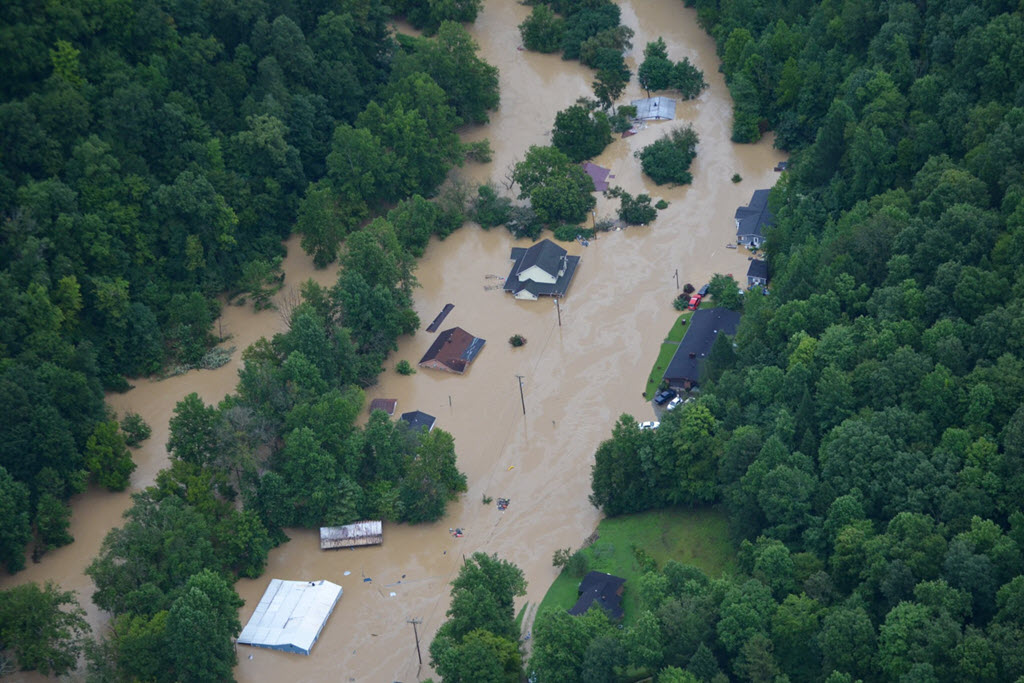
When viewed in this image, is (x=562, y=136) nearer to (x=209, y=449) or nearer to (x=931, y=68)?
(x=931, y=68)

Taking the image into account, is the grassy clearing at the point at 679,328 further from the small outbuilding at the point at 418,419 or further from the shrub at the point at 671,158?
the small outbuilding at the point at 418,419

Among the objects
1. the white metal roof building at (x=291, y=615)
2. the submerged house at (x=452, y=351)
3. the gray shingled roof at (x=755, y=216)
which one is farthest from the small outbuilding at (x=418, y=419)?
the gray shingled roof at (x=755, y=216)

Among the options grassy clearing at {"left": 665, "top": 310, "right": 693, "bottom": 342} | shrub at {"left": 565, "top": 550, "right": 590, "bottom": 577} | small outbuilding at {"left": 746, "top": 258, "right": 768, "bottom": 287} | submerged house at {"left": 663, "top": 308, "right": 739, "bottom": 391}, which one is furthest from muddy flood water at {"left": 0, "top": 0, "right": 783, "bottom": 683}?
submerged house at {"left": 663, "top": 308, "right": 739, "bottom": 391}

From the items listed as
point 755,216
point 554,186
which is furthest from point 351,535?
point 755,216

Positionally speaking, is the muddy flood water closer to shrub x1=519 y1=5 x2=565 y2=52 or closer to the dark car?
the dark car

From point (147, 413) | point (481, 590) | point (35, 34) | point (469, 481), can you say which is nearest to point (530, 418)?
point (469, 481)
